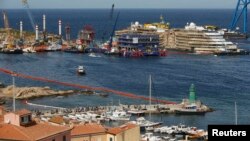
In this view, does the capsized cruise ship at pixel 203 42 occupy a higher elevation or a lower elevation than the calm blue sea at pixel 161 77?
higher

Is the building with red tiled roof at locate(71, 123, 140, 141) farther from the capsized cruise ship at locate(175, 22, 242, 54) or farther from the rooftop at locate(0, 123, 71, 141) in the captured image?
the capsized cruise ship at locate(175, 22, 242, 54)

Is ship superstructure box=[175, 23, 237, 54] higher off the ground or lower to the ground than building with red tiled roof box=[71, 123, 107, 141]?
lower

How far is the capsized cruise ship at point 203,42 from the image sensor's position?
1314 inches

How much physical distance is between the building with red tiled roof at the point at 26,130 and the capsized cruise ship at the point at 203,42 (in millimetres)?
27462

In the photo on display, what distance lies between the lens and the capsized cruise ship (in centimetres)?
3338

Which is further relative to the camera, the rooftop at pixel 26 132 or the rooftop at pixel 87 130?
the rooftop at pixel 87 130

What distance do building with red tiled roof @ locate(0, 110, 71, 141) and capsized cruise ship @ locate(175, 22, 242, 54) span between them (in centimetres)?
2746

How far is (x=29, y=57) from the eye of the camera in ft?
102

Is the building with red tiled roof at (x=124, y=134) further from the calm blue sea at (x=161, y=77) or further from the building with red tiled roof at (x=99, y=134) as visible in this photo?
the calm blue sea at (x=161, y=77)

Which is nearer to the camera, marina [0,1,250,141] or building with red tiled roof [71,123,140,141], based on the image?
A: building with red tiled roof [71,123,140,141]

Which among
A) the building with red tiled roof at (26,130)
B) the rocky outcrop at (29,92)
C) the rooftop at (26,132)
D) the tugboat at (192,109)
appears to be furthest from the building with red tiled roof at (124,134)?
the rocky outcrop at (29,92)

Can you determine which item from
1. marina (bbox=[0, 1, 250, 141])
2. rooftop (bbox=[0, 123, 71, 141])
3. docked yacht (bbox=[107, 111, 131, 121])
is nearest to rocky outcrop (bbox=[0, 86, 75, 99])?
marina (bbox=[0, 1, 250, 141])

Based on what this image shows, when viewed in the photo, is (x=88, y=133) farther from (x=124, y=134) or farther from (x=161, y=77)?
(x=161, y=77)

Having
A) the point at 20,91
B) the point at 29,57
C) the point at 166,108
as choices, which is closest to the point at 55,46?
the point at 29,57
